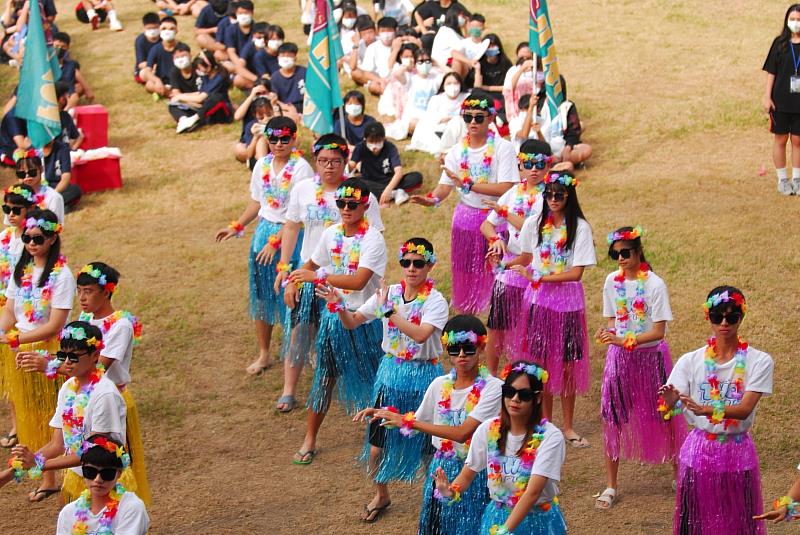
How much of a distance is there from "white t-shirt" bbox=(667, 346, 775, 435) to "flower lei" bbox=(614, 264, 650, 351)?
36.3 inches

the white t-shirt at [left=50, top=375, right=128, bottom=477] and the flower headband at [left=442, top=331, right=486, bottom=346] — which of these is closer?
the flower headband at [left=442, top=331, right=486, bottom=346]

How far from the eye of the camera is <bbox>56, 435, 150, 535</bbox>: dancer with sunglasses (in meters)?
5.27

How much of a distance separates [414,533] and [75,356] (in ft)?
7.05

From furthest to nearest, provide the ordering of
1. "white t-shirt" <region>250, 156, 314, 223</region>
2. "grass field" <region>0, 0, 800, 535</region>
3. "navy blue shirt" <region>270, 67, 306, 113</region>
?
"navy blue shirt" <region>270, 67, 306, 113</region>
"white t-shirt" <region>250, 156, 314, 223</region>
"grass field" <region>0, 0, 800, 535</region>

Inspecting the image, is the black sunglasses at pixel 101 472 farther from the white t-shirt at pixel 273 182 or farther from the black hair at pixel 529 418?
the white t-shirt at pixel 273 182

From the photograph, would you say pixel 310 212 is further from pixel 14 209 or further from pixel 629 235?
pixel 629 235

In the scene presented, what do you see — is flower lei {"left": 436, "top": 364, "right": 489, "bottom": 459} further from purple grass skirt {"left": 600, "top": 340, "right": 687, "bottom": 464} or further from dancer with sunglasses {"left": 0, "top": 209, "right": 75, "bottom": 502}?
dancer with sunglasses {"left": 0, "top": 209, "right": 75, "bottom": 502}

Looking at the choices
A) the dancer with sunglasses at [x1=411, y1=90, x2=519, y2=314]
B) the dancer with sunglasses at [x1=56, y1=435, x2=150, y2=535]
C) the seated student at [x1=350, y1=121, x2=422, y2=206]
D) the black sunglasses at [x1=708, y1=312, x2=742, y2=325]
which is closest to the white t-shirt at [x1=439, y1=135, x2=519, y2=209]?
the dancer with sunglasses at [x1=411, y1=90, x2=519, y2=314]

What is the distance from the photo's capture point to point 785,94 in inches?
442

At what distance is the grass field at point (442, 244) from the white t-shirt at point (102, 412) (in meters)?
1.18

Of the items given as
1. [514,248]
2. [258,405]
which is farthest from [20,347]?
[514,248]

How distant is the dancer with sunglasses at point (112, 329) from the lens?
6.53m

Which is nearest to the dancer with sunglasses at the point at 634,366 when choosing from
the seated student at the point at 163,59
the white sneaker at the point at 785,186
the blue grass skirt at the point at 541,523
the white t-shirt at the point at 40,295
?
the blue grass skirt at the point at 541,523

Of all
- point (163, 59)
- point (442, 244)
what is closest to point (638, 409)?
point (442, 244)
